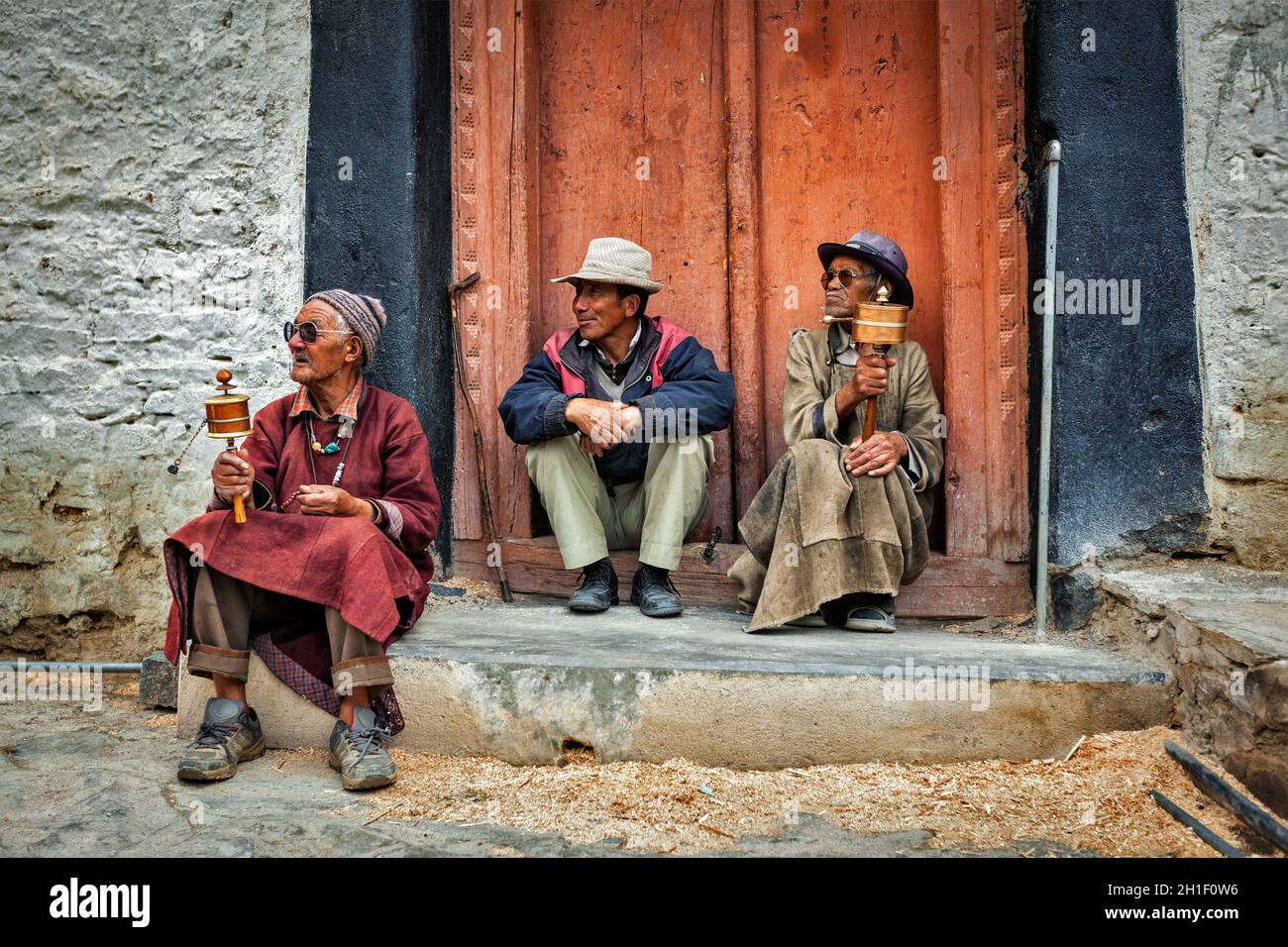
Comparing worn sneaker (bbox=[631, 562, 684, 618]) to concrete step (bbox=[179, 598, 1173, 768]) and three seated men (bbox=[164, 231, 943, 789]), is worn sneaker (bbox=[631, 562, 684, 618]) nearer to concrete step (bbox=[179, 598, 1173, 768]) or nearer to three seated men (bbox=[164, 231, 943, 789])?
three seated men (bbox=[164, 231, 943, 789])

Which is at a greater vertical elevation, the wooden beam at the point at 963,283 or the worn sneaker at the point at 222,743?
the wooden beam at the point at 963,283

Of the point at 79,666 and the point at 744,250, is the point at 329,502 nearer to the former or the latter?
the point at 79,666

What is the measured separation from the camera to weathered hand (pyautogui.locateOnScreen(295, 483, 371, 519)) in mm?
3100

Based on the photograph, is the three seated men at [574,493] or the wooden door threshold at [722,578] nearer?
the three seated men at [574,493]

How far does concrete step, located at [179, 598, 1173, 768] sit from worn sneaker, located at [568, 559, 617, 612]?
53 centimetres

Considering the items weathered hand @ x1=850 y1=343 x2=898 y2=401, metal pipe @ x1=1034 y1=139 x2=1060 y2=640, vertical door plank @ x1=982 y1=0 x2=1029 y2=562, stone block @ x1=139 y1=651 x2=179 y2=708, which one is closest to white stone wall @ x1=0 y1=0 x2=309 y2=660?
stone block @ x1=139 y1=651 x2=179 y2=708

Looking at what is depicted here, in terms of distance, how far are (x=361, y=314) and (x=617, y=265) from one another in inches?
37.2

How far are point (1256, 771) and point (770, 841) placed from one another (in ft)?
3.82

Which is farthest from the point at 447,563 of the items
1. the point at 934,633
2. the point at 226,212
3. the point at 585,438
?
the point at 934,633

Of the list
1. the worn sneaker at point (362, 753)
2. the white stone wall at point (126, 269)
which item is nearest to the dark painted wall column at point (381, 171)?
the white stone wall at point (126, 269)

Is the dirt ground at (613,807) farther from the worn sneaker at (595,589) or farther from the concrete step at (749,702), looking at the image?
the worn sneaker at (595,589)

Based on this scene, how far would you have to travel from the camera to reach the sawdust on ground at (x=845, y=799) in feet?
8.43

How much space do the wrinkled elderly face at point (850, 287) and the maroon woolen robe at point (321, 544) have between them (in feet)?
4.91

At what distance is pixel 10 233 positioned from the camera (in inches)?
166
